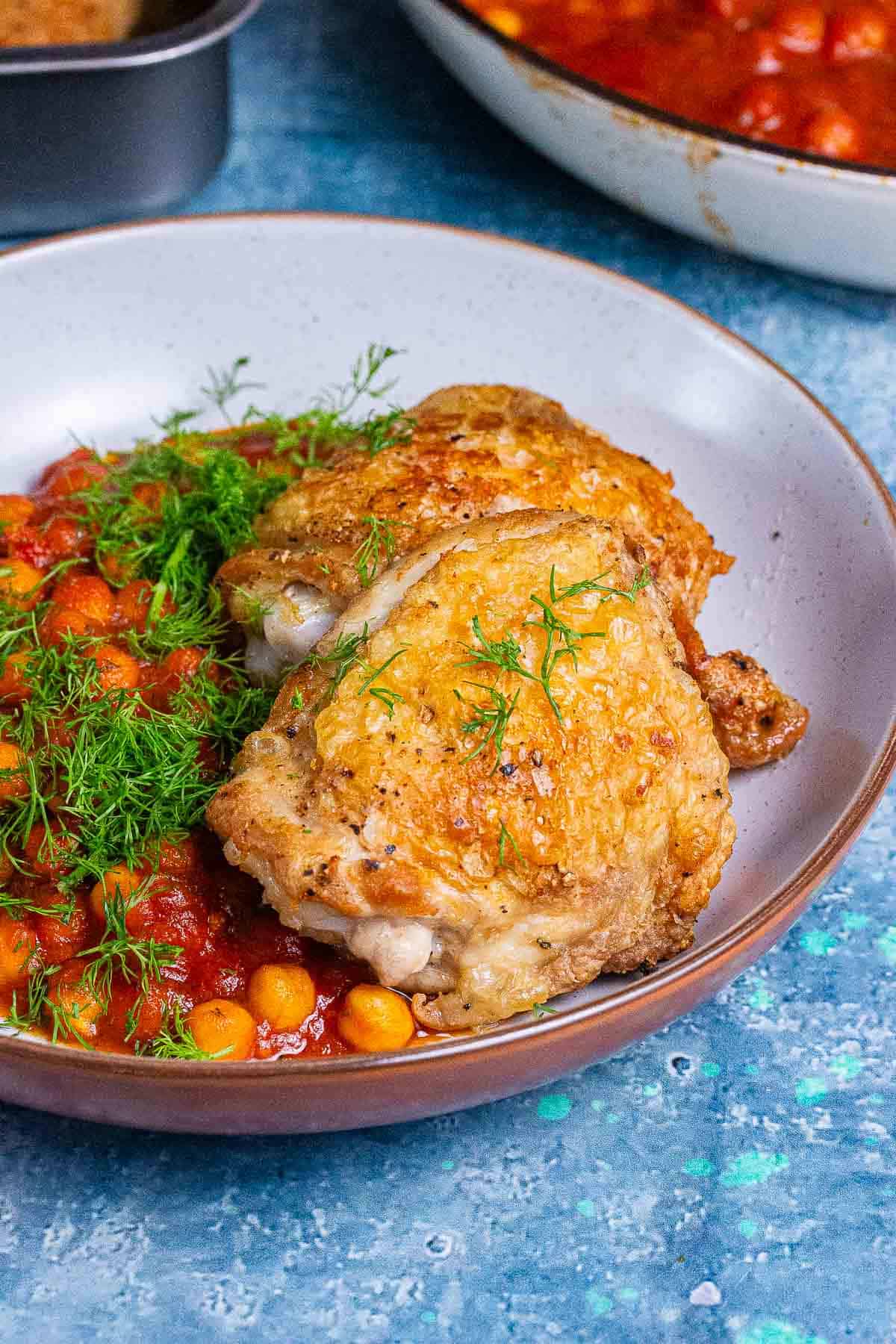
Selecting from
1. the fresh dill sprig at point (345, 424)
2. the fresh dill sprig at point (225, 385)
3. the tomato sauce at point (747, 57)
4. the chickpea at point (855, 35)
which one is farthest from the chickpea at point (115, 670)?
the chickpea at point (855, 35)

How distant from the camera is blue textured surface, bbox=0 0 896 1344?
131 inches

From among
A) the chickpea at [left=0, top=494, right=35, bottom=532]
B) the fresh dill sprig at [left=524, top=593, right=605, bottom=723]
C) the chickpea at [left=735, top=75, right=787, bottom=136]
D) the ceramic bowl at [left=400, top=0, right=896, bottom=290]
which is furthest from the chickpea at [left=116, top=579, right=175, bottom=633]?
the chickpea at [left=735, top=75, right=787, bottom=136]

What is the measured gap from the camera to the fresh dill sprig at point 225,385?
5.30 metres

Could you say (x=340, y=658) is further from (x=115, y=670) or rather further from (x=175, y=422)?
(x=175, y=422)

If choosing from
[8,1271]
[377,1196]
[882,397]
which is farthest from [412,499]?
[882,397]

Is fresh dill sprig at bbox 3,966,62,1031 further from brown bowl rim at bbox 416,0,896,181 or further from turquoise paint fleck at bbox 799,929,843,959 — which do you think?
brown bowl rim at bbox 416,0,896,181

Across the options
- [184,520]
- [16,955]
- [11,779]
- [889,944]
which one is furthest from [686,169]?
[16,955]

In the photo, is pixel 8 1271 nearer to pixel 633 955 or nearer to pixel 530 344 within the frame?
pixel 633 955

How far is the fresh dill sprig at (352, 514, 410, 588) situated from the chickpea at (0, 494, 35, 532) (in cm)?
126

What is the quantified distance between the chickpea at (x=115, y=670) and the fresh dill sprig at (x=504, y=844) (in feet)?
3.95

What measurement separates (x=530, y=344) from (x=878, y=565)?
64.7 inches

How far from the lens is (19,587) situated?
4309mm

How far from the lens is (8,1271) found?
10.9ft

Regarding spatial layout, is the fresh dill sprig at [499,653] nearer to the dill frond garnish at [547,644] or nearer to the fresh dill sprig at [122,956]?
the dill frond garnish at [547,644]
